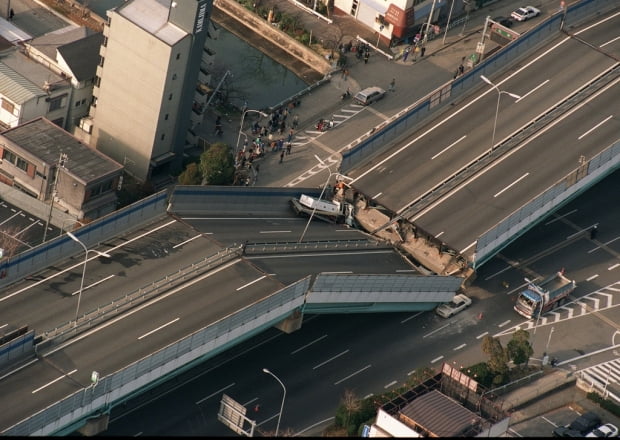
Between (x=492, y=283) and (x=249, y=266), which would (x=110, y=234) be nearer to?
(x=249, y=266)

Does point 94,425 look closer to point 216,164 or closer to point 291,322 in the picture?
point 291,322

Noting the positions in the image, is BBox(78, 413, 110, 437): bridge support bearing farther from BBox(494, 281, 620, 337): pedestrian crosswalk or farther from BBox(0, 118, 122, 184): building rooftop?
BBox(494, 281, 620, 337): pedestrian crosswalk

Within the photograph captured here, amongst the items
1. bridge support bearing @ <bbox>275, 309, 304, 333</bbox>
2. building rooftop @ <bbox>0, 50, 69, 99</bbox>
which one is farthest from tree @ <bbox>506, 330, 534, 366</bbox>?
building rooftop @ <bbox>0, 50, 69, 99</bbox>

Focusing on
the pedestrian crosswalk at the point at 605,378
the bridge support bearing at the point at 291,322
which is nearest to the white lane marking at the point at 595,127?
the pedestrian crosswalk at the point at 605,378

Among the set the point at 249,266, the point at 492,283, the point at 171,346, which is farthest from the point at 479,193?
the point at 171,346

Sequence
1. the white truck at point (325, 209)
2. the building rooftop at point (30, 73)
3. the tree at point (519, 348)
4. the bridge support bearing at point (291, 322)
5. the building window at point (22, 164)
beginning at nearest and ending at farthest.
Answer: the bridge support bearing at point (291, 322) → the tree at point (519, 348) → the white truck at point (325, 209) → the building window at point (22, 164) → the building rooftop at point (30, 73)

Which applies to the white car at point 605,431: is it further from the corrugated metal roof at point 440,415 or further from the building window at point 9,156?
the building window at point 9,156
